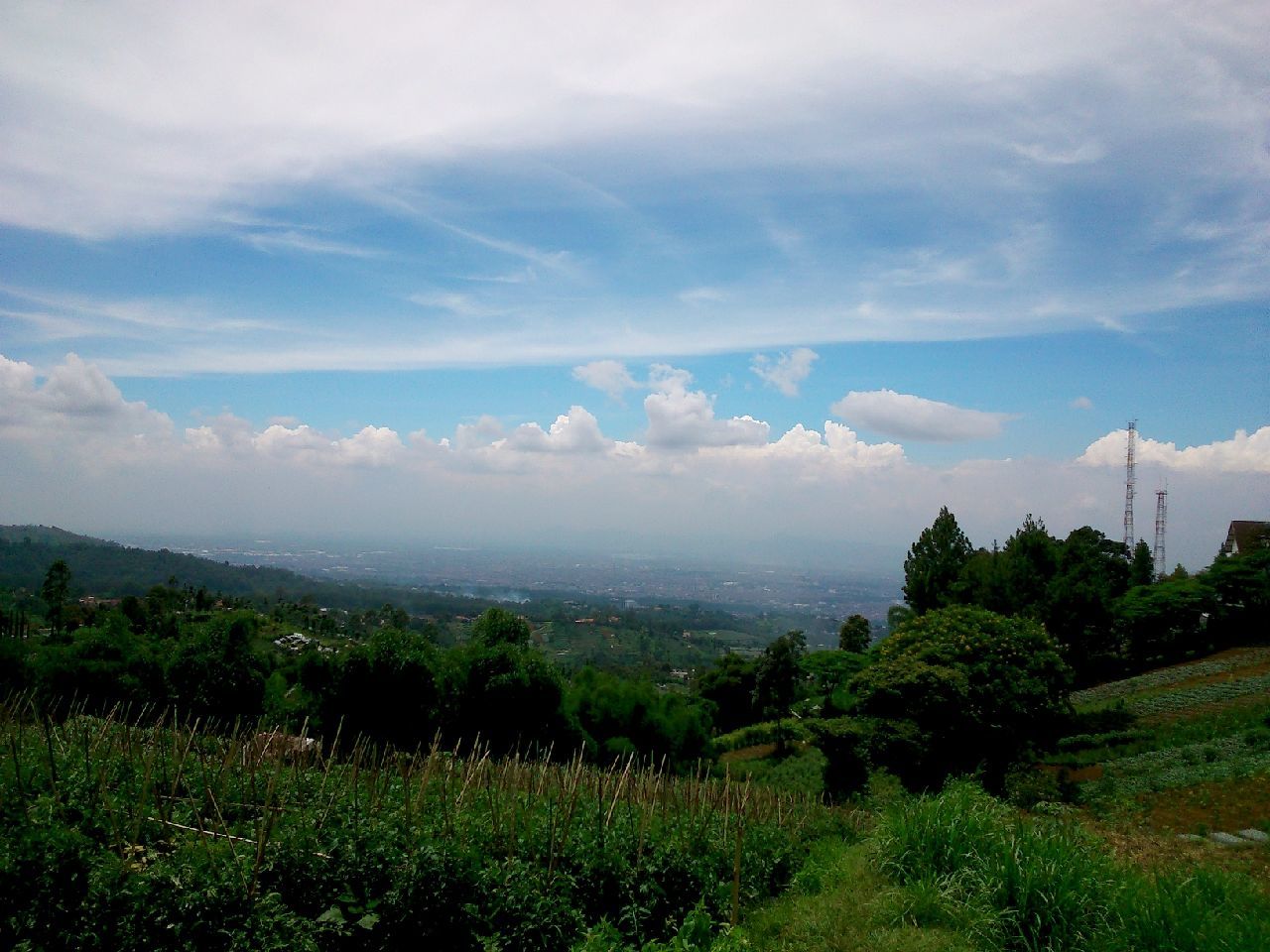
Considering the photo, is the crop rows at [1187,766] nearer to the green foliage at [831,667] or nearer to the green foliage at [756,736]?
the green foliage at [831,667]

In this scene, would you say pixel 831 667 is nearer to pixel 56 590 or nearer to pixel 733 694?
pixel 733 694

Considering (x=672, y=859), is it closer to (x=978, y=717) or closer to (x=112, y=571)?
(x=978, y=717)

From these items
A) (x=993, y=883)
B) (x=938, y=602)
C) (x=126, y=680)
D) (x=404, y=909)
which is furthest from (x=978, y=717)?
(x=938, y=602)

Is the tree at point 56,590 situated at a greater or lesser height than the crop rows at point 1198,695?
lesser

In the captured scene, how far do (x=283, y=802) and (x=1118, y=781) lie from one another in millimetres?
12024

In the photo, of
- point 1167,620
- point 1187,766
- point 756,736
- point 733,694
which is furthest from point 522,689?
point 1167,620

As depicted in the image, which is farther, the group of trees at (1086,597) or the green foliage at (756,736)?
the green foliage at (756,736)

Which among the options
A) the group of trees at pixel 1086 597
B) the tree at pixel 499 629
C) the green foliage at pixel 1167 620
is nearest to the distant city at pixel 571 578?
the group of trees at pixel 1086 597

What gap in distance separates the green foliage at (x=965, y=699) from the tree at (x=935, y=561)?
16.3 meters

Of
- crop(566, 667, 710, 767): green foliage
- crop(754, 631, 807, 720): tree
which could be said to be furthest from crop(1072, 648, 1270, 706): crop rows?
crop(566, 667, 710, 767): green foliage

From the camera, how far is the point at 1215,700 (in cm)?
1684

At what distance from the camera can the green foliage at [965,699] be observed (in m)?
12.1

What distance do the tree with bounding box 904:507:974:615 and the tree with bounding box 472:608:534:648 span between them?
18659 millimetres

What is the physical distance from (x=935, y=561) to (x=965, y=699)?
63.4 feet
